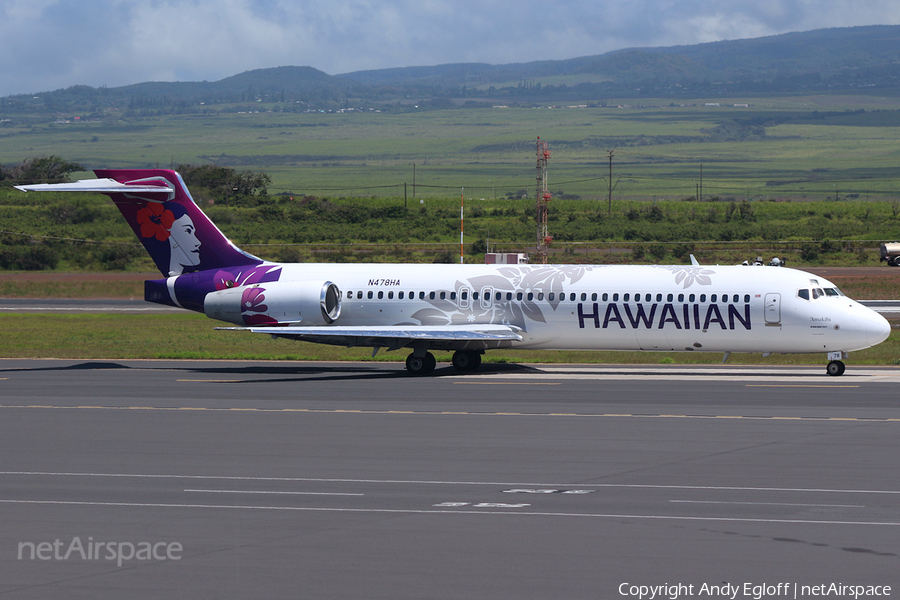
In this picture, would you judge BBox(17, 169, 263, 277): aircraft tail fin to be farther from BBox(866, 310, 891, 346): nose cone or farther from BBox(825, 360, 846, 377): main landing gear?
BBox(866, 310, 891, 346): nose cone

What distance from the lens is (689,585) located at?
12.8m

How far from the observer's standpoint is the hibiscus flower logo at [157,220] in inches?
1577

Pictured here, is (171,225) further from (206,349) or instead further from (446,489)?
(446,489)

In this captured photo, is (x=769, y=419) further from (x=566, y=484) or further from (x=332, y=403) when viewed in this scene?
(x=332, y=403)

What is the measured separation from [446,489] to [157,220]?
24855 millimetres

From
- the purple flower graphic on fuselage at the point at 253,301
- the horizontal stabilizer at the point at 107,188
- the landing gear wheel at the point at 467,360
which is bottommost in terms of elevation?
the landing gear wheel at the point at 467,360

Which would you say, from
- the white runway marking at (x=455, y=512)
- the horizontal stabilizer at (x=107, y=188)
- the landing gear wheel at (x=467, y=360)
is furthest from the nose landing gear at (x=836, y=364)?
the horizontal stabilizer at (x=107, y=188)

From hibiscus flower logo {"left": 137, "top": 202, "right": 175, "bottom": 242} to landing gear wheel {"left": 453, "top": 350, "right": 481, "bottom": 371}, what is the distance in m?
11.2

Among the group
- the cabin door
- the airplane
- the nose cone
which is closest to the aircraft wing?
the airplane

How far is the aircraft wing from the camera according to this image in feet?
117

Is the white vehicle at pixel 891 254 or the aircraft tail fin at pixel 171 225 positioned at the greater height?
the aircraft tail fin at pixel 171 225

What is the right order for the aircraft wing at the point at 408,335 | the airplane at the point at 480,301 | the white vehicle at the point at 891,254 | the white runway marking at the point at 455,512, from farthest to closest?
the white vehicle at the point at 891,254 < the aircraft wing at the point at 408,335 < the airplane at the point at 480,301 < the white runway marking at the point at 455,512

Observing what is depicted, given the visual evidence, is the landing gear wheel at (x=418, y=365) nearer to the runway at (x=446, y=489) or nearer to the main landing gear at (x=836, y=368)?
the runway at (x=446, y=489)

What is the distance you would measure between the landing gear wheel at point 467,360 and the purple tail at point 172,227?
8.03 meters
